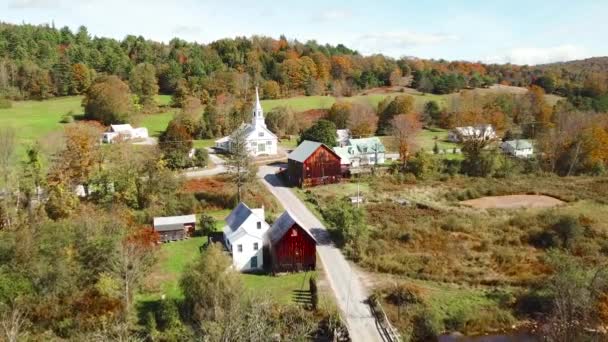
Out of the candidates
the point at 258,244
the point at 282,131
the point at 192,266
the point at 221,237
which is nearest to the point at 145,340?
the point at 192,266

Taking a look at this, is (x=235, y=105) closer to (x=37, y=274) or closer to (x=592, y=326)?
(x=37, y=274)

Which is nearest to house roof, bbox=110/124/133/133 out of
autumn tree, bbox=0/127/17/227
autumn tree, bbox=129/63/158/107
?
autumn tree, bbox=129/63/158/107

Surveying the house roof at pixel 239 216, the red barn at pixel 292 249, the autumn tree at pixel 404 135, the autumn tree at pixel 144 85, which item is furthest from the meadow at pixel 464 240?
the autumn tree at pixel 144 85

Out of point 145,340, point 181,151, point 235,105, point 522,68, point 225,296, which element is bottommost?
point 145,340

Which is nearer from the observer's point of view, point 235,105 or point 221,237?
point 221,237

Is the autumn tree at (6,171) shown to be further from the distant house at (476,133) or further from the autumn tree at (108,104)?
the distant house at (476,133)

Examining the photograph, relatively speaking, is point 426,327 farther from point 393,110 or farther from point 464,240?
point 393,110
